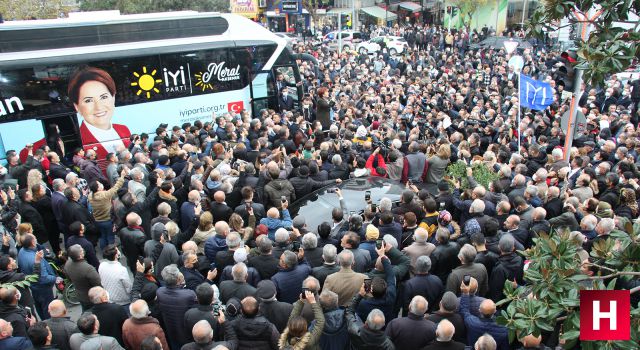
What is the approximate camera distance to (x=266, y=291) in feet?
17.8

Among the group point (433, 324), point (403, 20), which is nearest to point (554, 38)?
point (403, 20)

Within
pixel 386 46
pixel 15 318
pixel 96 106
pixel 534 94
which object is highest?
pixel 534 94

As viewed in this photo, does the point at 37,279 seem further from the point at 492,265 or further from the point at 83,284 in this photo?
the point at 492,265

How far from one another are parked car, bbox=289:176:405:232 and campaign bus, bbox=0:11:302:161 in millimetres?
4564

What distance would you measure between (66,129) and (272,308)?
847 cm

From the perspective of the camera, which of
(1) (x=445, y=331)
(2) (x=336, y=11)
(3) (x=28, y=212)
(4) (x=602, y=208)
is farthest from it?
(2) (x=336, y=11)

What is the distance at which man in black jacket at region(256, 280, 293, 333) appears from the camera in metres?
5.41

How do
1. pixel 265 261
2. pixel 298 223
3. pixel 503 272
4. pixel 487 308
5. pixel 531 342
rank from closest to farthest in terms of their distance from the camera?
pixel 531 342 < pixel 487 308 < pixel 503 272 < pixel 265 261 < pixel 298 223

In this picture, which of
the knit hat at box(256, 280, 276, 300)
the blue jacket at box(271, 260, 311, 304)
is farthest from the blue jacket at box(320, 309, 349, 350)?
the blue jacket at box(271, 260, 311, 304)

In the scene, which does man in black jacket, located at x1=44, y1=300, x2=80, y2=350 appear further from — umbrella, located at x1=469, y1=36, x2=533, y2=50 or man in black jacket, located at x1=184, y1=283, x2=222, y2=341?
umbrella, located at x1=469, y1=36, x2=533, y2=50

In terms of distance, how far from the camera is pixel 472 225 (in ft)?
23.0

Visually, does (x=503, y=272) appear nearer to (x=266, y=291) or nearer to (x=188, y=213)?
(x=266, y=291)

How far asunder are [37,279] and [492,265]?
578 cm

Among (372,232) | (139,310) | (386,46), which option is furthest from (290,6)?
(139,310)
